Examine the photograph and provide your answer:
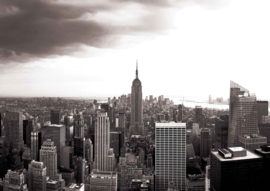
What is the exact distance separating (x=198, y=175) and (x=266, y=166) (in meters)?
2.22

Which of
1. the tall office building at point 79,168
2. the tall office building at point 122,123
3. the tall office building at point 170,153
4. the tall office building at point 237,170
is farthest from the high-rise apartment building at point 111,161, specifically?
the tall office building at point 237,170

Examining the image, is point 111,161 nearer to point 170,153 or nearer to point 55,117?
point 170,153

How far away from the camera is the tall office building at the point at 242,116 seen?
7195mm

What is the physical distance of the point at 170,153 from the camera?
29.1ft

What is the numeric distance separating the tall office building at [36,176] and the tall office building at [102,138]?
6.74ft

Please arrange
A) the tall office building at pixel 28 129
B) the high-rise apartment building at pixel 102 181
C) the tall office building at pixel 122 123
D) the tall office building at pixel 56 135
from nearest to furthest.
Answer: the high-rise apartment building at pixel 102 181 → the tall office building at pixel 28 129 → the tall office building at pixel 56 135 → the tall office building at pixel 122 123

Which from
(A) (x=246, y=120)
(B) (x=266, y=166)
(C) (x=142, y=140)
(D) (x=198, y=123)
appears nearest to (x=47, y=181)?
(C) (x=142, y=140)

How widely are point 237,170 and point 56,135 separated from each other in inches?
236

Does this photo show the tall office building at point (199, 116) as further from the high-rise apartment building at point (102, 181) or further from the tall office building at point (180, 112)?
the high-rise apartment building at point (102, 181)

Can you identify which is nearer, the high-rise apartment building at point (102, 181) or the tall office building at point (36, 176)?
the tall office building at point (36, 176)

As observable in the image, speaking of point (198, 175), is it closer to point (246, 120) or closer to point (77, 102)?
point (246, 120)

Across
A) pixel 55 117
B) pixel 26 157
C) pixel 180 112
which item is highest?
pixel 180 112

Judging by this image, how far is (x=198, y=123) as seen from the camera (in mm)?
8328

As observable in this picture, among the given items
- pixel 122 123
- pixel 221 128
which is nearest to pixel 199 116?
pixel 221 128
